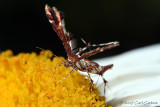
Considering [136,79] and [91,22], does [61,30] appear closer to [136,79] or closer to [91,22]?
[136,79]

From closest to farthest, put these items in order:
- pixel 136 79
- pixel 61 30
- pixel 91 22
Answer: pixel 61 30 → pixel 136 79 → pixel 91 22

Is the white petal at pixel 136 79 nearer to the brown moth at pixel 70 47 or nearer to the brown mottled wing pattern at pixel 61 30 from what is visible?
the brown moth at pixel 70 47

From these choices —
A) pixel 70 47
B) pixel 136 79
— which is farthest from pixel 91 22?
pixel 70 47

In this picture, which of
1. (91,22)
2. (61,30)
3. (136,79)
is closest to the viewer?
(61,30)

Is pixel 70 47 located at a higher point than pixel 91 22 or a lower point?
lower

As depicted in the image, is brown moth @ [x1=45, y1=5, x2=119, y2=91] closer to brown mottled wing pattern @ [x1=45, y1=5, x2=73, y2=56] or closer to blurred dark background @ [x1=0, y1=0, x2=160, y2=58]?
brown mottled wing pattern @ [x1=45, y1=5, x2=73, y2=56]

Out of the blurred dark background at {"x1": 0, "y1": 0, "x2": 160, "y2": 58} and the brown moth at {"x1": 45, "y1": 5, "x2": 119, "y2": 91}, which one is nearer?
the brown moth at {"x1": 45, "y1": 5, "x2": 119, "y2": 91}

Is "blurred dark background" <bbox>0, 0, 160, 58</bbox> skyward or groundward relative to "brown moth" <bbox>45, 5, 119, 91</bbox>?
skyward

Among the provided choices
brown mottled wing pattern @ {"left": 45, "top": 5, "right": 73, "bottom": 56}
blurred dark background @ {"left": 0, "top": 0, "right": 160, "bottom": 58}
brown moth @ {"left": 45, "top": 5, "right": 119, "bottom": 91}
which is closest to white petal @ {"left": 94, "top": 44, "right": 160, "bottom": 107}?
brown moth @ {"left": 45, "top": 5, "right": 119, "bottom": 91}

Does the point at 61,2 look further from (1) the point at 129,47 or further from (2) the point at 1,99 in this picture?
(2) the point at 1,99

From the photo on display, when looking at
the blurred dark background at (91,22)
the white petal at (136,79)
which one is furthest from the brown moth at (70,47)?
the blurred dark background at (91,22)
